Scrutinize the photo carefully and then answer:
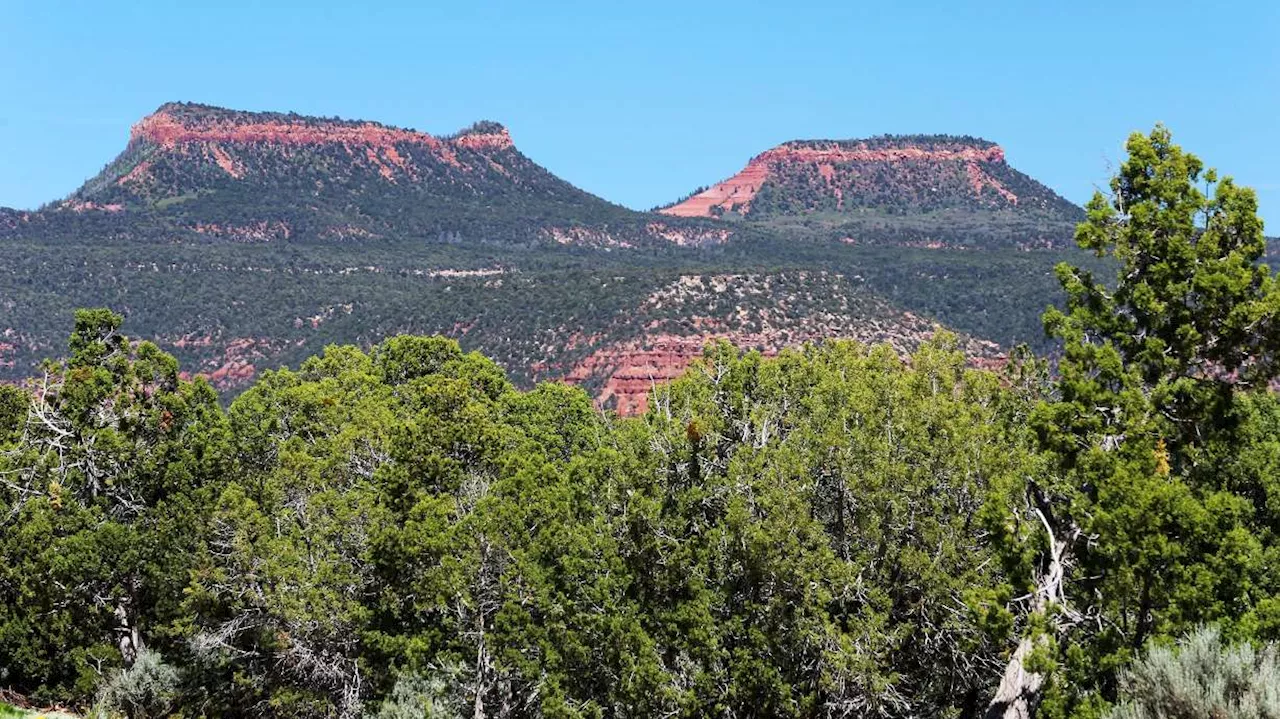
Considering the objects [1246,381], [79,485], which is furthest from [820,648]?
[79,485]

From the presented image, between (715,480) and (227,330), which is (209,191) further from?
(715,480)

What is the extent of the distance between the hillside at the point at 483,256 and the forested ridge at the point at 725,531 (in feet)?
127

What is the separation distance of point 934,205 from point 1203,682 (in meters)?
174

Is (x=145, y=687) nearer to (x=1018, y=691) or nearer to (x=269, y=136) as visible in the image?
(x=1018, y=691)

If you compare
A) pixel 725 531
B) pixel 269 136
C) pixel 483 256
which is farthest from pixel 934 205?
pixel 725 531

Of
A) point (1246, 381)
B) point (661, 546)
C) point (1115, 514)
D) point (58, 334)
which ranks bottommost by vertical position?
point (58, 334)

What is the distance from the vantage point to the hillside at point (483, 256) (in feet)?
283

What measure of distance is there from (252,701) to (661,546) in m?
12.4

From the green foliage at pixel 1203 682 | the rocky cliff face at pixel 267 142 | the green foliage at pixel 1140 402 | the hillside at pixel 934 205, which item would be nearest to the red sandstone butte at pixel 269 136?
the rocky cliff face at pixel 267 142

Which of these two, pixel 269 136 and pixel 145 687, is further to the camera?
pixel 269 136

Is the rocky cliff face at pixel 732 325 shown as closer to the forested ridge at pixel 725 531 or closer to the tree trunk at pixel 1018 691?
the forested ridge at pixel 725 531

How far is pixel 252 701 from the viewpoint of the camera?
28594mm

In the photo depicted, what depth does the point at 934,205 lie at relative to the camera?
Answer: 182375mm

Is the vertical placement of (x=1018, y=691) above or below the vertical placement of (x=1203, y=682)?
below
